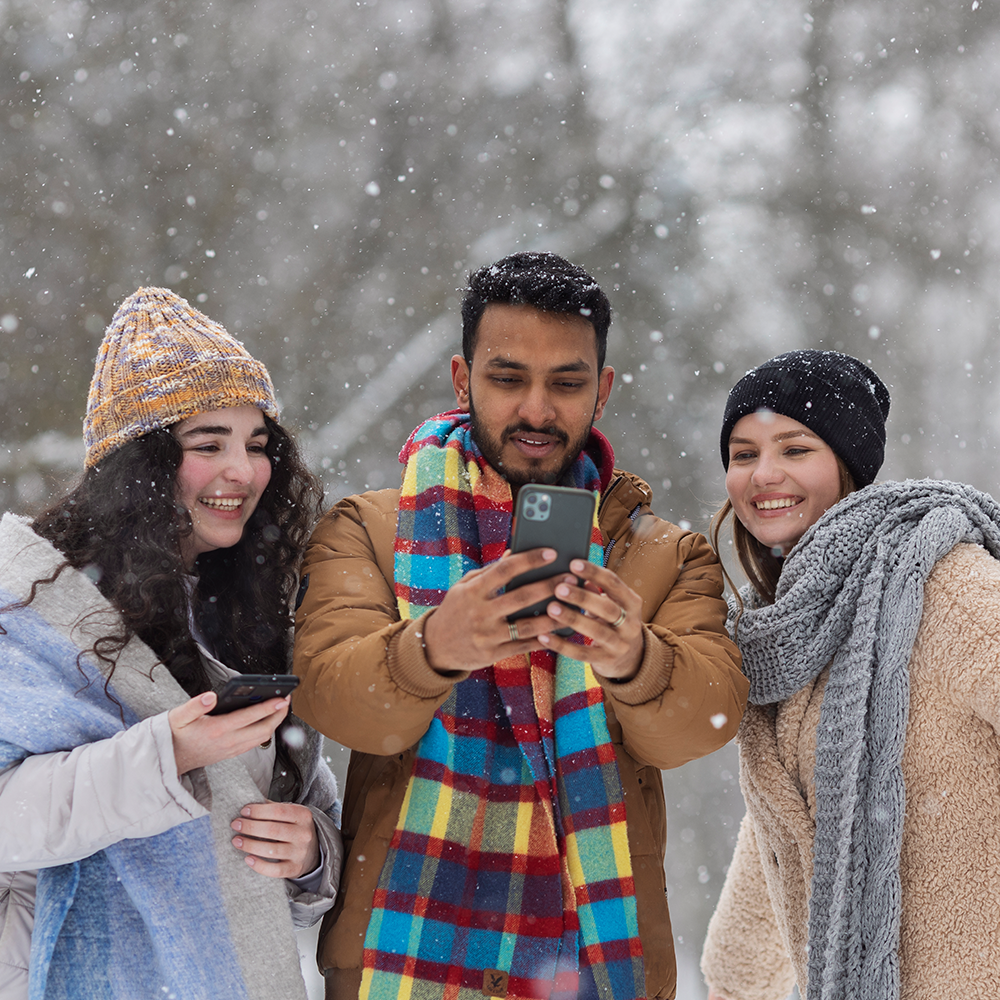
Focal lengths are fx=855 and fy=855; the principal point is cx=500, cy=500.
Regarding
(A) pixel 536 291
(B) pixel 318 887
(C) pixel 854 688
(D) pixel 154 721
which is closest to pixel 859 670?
(C) pixel 854 688

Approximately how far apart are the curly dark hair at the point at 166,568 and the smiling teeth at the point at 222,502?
56 mm

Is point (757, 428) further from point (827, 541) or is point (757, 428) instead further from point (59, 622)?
point (59, 622)

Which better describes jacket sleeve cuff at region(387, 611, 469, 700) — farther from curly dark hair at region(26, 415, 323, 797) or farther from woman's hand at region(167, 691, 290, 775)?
curly dark hair at region(26, 415, 323, 797)

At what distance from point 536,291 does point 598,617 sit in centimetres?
82

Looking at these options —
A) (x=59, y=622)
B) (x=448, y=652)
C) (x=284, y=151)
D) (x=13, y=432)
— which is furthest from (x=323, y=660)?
(x=284, y=151)

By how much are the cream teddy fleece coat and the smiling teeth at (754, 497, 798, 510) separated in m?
0.38

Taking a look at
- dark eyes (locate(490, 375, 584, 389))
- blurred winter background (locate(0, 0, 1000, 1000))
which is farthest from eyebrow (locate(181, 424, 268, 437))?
blurred winter background (locate(0, 0, 1000, 1000))

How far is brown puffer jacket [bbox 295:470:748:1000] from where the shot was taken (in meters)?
1.52

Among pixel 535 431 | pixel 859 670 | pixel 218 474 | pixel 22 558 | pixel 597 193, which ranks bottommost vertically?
pixel 859 670

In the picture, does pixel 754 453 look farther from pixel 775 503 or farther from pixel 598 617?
pixel 598 617

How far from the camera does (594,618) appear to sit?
138 cm

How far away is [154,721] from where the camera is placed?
1.53m

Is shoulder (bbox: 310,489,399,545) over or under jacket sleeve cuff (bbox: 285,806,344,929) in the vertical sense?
over

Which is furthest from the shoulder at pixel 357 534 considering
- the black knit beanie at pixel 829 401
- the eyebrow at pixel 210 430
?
the black knit beanie at pixel 829 401
